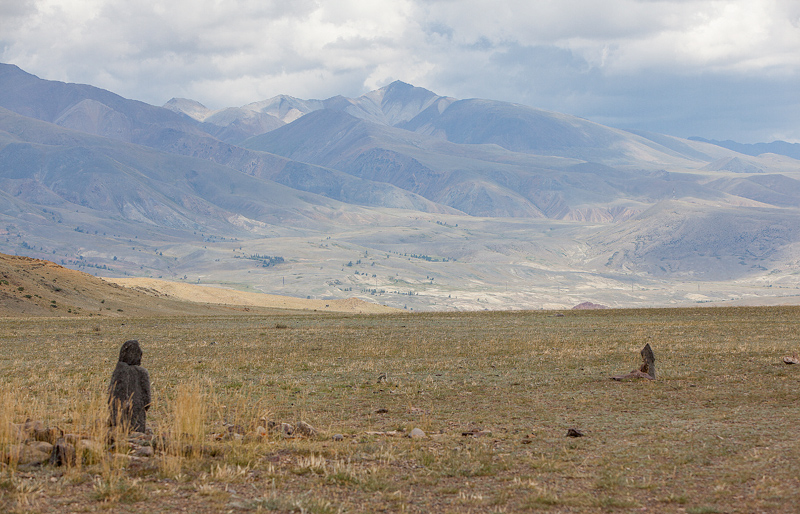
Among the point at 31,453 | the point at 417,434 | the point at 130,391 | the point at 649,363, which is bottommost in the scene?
the point at 31,453

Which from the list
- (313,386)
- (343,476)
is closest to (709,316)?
(313,386)

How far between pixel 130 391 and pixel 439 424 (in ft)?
21.0

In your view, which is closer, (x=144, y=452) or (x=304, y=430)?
(x=144, y=452)

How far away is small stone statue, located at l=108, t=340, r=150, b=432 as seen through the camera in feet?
45.3

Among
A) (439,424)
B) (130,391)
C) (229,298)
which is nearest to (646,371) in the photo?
(439,424)

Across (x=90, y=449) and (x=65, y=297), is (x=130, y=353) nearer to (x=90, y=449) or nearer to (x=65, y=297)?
(x=90, y=449)

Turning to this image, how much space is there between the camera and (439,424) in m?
15.5

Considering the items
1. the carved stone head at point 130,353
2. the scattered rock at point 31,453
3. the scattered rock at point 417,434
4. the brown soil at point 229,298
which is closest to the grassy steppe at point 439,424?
the scattered rock at point 417,434

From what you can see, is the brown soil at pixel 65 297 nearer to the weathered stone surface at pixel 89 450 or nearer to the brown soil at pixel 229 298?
the brown soil at pixel 229 298

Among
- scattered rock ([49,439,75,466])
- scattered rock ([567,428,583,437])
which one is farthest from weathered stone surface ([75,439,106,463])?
scattered rock ([567,428,583,437])

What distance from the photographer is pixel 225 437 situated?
13141 mm

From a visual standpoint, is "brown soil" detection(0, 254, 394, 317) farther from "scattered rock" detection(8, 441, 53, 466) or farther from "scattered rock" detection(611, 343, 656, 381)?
"scattered rock" detection(611, 343, 656, 381)

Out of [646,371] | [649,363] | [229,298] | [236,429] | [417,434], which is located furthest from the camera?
[229,298]

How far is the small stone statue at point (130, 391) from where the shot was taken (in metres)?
13.8
